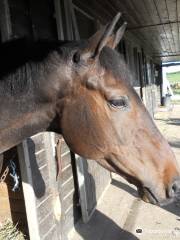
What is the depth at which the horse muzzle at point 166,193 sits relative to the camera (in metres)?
1.81

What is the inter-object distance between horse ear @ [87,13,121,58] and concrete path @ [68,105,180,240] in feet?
8.71

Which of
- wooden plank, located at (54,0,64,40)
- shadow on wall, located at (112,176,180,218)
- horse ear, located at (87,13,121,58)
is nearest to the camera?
horse ear, located at (87,13,121,58)

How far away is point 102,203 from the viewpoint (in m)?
4.89

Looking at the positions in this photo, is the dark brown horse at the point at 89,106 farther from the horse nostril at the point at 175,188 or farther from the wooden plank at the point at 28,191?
the wooden plank at the point at 28,191

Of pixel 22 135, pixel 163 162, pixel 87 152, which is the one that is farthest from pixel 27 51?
pixel 163 162

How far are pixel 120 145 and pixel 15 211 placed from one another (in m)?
1.68

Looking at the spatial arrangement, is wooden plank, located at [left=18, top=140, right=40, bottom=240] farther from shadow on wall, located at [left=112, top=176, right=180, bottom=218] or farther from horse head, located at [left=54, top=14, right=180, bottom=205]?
shadow on wall, located at [left=112, top=176, right=180, bottom=218]

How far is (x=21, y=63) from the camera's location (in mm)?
1824

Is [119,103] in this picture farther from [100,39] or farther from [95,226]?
[95,226]

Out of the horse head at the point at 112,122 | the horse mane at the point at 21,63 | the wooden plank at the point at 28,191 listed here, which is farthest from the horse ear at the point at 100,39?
the wooden plank at the point at 28,191

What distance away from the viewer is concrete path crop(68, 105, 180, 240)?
3.92 m

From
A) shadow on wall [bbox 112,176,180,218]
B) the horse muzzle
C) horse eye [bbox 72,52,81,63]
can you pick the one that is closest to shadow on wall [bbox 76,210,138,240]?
shadow on wall [bbox 112,176,180,218]

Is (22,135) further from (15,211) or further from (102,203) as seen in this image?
(102,203)

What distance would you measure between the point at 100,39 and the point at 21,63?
43 cm
